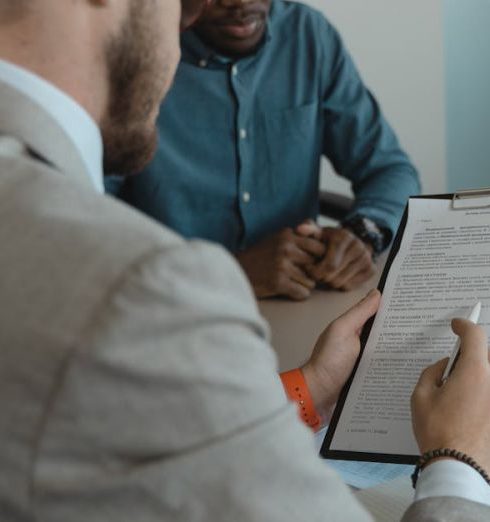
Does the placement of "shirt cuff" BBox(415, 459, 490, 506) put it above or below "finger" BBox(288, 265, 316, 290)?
above

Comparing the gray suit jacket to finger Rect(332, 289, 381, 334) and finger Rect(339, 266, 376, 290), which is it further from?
finger Rect(339, 266, 376, 290)

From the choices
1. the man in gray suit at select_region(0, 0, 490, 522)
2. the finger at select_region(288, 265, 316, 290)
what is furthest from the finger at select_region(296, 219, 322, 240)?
the man in gray suit at select_region(0, 0, 490, 522)

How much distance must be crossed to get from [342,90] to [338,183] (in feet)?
3.18

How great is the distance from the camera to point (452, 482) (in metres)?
0.82

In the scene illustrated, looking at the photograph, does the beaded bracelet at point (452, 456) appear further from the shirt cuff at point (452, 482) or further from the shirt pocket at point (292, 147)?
the shirt pocket at point (292, 147)

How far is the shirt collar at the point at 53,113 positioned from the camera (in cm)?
69

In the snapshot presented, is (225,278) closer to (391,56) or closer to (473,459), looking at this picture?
(473,459)

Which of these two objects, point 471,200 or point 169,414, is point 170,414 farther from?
point 471,200

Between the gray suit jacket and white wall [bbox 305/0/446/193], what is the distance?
2386mm

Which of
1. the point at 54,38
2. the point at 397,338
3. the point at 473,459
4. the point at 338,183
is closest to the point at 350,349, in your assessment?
the point at 397,338

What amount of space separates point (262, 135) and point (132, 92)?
117cm

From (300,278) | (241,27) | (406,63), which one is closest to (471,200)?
(300,278)

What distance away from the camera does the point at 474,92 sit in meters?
2.96

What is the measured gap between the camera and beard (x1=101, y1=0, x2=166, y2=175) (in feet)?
2.62
